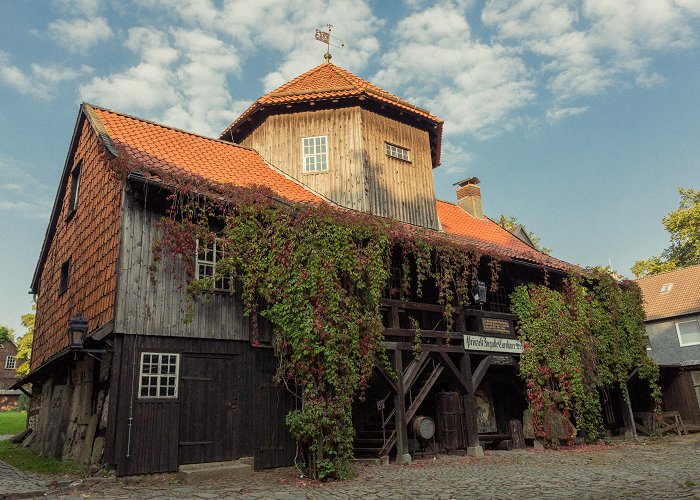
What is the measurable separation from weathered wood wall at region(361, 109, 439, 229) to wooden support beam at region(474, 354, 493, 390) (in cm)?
445

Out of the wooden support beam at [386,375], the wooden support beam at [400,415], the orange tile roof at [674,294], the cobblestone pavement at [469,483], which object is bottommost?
the cobblestone pavement at [469,483]

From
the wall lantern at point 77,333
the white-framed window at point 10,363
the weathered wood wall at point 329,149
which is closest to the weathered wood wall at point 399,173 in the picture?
the weathered wood wall at point 329,149

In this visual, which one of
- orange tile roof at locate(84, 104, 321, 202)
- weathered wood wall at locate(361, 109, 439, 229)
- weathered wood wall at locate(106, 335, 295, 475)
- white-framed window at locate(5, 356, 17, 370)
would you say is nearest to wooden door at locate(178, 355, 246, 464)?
weathered wood wall at locate(106, 335, 295, 475)

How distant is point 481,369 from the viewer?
47.5ft

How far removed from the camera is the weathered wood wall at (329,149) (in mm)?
15320

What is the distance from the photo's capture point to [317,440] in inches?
390

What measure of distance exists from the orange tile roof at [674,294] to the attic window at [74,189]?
27.5 metres

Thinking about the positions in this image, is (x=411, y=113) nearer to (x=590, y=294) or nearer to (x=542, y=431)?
(x=590, y=294)

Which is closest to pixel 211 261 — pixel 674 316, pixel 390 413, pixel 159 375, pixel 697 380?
pixel 159 375

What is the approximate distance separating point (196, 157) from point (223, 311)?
4.67 m

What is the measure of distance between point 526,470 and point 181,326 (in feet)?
24.6

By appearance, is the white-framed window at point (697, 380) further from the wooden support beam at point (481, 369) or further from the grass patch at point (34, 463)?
the grass patch at point (34, 463)

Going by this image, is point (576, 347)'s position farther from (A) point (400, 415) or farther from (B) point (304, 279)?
(B) point (304, 279)

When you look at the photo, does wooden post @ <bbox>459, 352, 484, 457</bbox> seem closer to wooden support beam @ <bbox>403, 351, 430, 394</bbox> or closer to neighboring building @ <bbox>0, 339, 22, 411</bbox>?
wooden support beam @ <bbox>403, 351, 430, 394</bbox>
